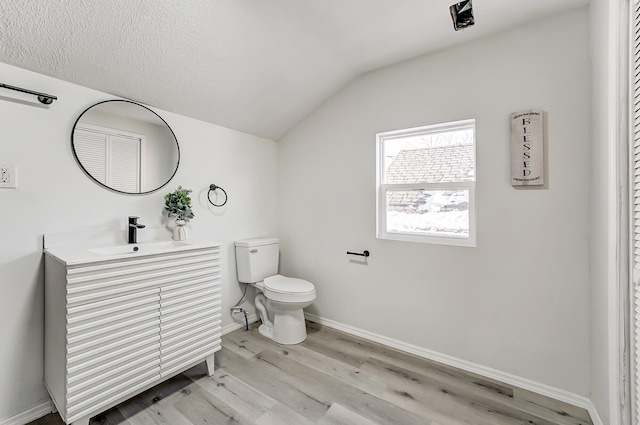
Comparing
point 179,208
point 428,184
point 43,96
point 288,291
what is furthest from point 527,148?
point 43,96

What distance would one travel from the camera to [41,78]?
5.22 ft

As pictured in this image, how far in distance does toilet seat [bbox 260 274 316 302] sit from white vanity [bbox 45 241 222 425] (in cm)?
59

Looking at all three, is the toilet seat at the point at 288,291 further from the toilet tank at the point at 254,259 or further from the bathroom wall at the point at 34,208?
the bathroom wall at the point at 34,208

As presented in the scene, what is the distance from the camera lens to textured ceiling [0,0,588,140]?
1.45m

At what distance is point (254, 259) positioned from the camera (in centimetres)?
266

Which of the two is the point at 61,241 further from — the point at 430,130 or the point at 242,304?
the point at 430,130

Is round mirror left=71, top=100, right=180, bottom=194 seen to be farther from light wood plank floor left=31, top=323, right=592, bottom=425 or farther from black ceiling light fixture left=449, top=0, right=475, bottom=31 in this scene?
black ceiling light fixture left=449, top=0, right=475, bottom=31

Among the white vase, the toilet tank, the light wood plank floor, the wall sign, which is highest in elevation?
the wall sign

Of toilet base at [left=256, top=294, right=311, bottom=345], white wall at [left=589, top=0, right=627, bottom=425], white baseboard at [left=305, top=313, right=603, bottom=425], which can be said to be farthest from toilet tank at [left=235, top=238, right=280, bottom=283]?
white wall at [left=589, top=0, right=627, bottom=425]

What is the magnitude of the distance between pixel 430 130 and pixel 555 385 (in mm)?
1881

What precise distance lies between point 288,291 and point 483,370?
1523 mm

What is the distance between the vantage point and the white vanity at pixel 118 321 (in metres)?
1.34

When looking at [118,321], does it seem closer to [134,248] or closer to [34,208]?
[134,248]

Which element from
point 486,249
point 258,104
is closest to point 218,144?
point 258,104
